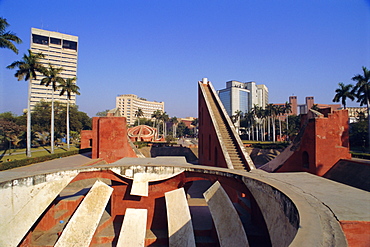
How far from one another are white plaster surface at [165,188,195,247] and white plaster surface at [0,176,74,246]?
466 cm

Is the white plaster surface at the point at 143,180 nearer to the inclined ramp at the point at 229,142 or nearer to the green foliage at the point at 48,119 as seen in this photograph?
the inclined ramp at the point at 229,142

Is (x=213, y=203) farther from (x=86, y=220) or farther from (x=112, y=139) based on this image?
(x=112, y=139)

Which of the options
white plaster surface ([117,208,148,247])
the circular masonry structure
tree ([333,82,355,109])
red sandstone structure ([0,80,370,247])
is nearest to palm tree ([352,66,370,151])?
tree ([333,82,355,109])

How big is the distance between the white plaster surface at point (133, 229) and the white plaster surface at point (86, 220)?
1076 mm

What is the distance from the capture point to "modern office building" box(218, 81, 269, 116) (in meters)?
110

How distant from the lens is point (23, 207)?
26.7 feet

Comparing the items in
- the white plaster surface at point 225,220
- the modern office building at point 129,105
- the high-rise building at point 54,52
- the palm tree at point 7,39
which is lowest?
the white plaster surface at point 225,220

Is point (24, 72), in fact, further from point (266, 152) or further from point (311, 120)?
point (266, 152)

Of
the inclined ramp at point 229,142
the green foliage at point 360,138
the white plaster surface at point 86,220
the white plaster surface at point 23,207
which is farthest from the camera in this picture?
the green foliage at point 360,138

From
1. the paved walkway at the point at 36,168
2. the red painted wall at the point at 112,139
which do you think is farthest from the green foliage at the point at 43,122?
the red painted wall at the point at 112,139

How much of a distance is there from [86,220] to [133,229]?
1.80m

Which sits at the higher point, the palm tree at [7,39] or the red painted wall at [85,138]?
the palm tree at [7,39]

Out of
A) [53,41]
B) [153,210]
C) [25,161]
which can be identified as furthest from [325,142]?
[53,41]

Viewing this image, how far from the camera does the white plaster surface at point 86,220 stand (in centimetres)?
809
